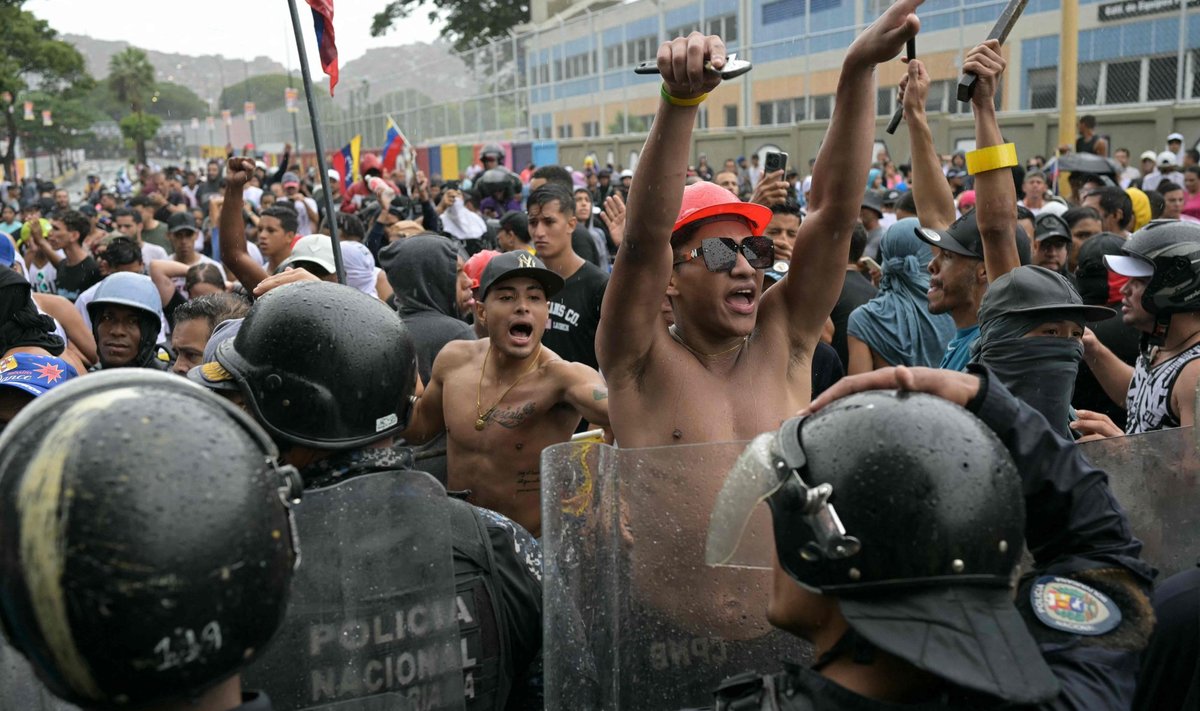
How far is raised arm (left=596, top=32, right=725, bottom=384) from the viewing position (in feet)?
8.78

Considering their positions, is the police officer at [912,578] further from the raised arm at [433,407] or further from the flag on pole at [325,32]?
the flag on pole at [325,32]

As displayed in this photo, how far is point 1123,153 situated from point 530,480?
614 inches

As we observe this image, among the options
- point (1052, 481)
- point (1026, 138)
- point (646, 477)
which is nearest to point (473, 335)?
point (646, 477)

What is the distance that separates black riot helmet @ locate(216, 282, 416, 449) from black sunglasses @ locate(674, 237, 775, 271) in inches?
46.1

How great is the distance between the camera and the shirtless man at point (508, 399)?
4410mm

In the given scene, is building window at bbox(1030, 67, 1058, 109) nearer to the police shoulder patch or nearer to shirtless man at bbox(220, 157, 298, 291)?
shirtless man at bbox(220, 157, 298, 291)

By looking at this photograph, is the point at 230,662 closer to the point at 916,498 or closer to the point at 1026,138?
the point at 916,498

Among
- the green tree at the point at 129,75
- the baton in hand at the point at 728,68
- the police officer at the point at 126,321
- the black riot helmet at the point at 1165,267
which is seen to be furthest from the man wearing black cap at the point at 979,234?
the green tree at the point at 129,75

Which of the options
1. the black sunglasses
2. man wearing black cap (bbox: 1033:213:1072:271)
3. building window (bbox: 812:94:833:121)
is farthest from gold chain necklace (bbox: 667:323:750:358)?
building window (bbox: 812:94:833:121)

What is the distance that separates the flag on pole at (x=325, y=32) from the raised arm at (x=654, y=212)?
256 centimetres

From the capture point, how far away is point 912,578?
1.60 meters

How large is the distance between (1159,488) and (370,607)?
1757 mm

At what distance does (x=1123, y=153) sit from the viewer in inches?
669

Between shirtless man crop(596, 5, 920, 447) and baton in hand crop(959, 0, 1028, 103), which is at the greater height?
baton in hand crop(959, 0, 1028, 103)
